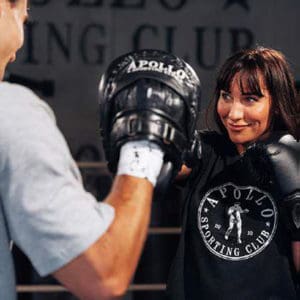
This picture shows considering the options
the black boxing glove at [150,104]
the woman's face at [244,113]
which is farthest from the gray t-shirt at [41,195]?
the woman's face at [244,113]

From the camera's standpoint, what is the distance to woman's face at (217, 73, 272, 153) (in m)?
2.77

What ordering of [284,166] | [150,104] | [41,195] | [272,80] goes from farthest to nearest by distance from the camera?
[272,80] < [284,166] < [150,104] < [41,195]

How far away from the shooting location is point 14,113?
142 cm

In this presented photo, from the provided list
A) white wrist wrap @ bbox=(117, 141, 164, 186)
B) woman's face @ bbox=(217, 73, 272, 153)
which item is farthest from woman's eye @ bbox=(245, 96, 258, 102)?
white wrist wrap @ bbox=(117, 141, 164, 186)

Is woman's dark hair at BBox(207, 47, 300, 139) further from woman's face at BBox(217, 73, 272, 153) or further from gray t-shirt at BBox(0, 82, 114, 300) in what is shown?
gray t-shirt at BBox(0, 82, 114, 300)

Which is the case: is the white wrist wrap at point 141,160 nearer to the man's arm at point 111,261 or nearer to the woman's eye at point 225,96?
the man's arm at point 111,261

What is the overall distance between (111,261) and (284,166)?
138 centimetres

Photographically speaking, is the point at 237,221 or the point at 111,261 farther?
the point at 237,221

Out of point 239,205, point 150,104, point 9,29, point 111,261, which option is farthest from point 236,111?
point 111,261

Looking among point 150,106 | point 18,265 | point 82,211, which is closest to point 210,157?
point 150,106

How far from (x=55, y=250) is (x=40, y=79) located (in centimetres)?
415

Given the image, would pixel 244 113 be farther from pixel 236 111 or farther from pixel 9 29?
pixel 9 29

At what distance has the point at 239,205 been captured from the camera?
272 centimetres

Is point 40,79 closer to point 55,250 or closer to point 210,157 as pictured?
point 210,157
